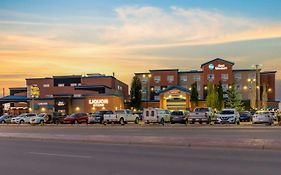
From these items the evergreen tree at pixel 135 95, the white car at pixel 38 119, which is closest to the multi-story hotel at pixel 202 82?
the evergreen tree at pixel 135 95

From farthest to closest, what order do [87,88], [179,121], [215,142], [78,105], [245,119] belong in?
[87,88], [78,105], [245,119], [179,121], [215,142]

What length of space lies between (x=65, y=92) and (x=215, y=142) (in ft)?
296

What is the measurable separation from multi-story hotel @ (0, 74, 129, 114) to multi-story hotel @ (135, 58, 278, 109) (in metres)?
9.41

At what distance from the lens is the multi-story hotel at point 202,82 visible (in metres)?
105

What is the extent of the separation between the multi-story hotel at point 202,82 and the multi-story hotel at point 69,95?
371 inches

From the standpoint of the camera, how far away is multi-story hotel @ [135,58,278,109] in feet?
344

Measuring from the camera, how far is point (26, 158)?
51.1ft

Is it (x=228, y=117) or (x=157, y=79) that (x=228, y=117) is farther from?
(x=157, y=79)

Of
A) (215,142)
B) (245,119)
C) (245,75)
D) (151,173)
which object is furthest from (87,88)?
(151,173)

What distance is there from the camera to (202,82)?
119m

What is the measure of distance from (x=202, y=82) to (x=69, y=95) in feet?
130

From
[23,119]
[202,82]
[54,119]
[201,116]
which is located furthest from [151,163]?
[202,82]

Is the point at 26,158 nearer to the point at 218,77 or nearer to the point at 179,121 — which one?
the point at 179,121

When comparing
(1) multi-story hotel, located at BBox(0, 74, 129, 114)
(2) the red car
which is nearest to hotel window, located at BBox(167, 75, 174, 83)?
(1) multi-story hotel, located at BBox(0, 74, 129, 114)
